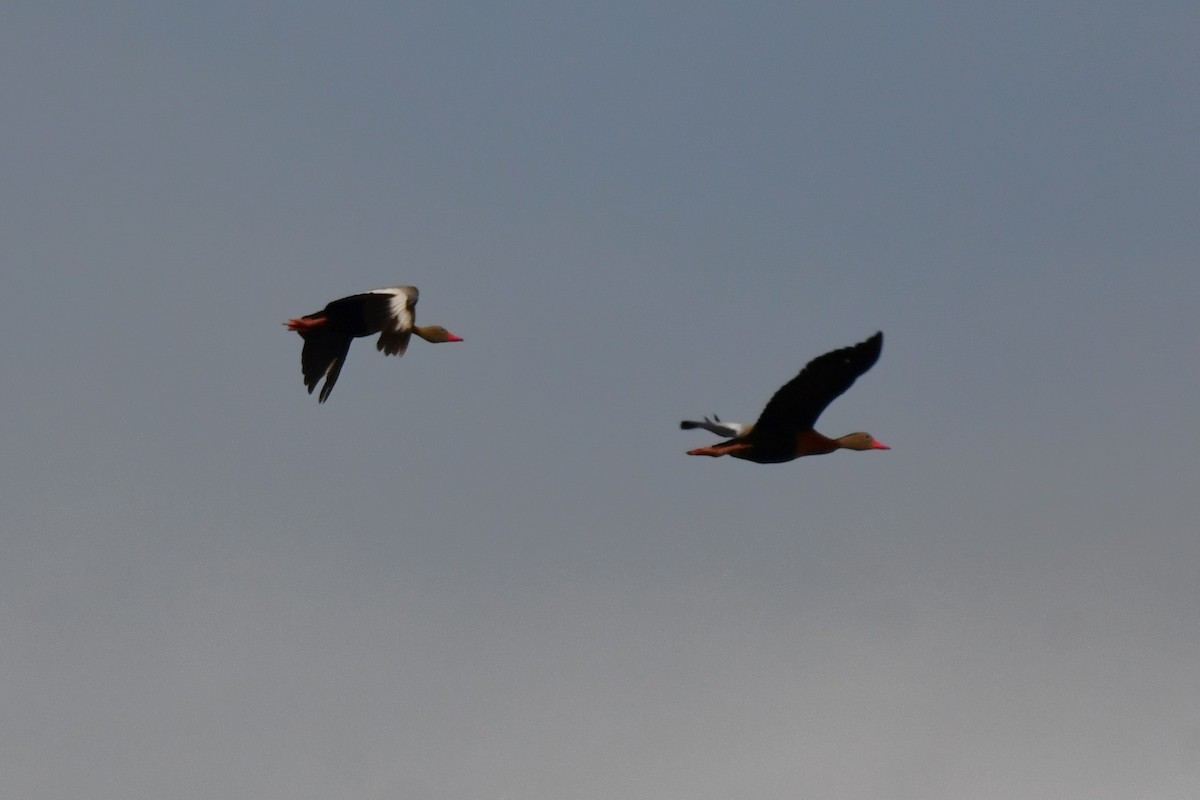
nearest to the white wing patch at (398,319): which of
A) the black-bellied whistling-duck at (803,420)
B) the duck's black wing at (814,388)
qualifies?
the black-bellied whistling-duck at (803,420)

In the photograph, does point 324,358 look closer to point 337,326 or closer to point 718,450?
point 337,326

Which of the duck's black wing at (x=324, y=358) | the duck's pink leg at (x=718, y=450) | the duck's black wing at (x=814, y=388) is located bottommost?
the duck's pink leg at (x=718, y=450)

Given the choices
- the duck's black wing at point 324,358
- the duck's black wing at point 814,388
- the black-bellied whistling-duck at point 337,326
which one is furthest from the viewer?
the duck's black wing at point 324,358

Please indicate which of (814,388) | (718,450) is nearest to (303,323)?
(718,450)

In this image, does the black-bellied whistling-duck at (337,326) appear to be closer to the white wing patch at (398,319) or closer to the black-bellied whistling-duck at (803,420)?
the white wing patch at (398,319)

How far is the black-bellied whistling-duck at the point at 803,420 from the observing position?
21172 millimetres

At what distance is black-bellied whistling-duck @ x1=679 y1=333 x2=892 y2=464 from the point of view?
21.2m

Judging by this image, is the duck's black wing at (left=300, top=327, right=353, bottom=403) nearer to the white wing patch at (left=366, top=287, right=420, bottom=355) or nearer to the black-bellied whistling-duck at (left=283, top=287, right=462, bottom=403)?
the black-bellied whistling-duck at (left=283, top=287, right=462, bottom=403)

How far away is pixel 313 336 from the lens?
28453mm

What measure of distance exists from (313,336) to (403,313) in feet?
8.46

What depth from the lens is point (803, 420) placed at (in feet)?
76.2

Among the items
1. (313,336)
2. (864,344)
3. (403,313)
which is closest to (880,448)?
(864,344)

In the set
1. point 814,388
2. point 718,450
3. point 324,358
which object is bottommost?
point 718,450

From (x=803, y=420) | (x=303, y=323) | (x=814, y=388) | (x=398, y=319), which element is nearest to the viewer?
(x=814, y=388)
